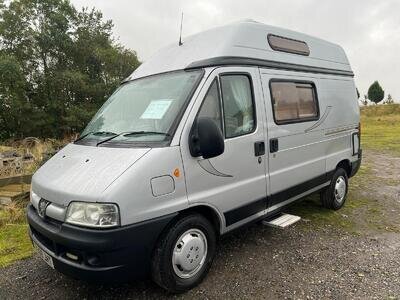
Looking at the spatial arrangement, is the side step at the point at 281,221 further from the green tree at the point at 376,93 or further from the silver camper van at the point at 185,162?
the green tree at the point at 376,93

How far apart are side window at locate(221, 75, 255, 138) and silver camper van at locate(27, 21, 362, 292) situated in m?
0.02

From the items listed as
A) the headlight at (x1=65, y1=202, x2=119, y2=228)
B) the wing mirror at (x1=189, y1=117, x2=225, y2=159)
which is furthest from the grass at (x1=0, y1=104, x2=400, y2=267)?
the wing mirror at (x1=189, y1=117, x2=225, y2=159)

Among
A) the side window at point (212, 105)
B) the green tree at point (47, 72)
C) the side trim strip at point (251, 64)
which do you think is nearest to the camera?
the side window at point (212, 105)

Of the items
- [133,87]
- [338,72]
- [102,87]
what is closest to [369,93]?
[102,87]

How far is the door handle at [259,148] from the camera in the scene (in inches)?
159

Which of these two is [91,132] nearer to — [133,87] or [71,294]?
[133,87]

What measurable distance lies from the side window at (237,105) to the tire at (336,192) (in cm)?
252

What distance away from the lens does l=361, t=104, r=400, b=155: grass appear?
50.4 ft

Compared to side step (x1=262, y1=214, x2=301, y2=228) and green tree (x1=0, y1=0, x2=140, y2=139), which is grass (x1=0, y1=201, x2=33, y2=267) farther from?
green tree (x1=0, y1=0, x2=140, y2=139)

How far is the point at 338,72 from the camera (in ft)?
19.5

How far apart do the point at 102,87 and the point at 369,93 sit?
34.3 meters

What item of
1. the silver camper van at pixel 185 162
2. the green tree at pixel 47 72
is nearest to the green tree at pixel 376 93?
the green tree at pixel 47 72

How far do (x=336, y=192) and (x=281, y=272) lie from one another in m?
2.61

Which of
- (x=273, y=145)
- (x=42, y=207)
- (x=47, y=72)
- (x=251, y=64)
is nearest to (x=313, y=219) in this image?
(x=273, y=145)
